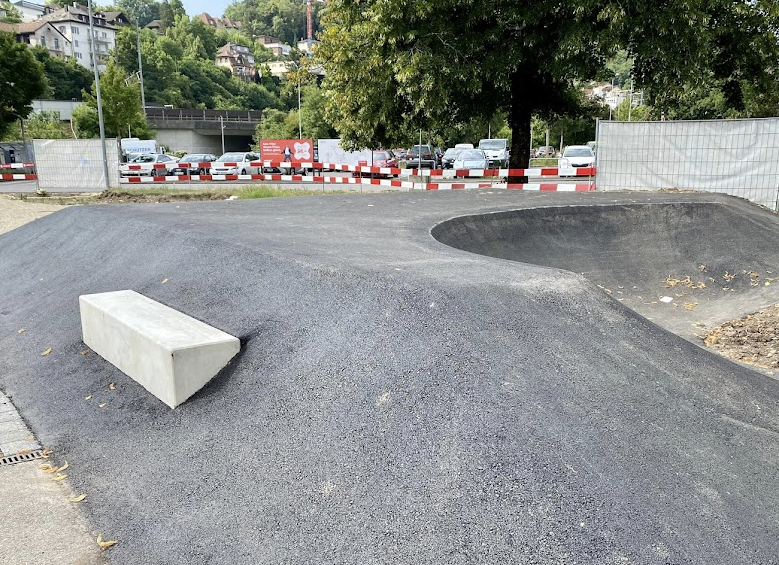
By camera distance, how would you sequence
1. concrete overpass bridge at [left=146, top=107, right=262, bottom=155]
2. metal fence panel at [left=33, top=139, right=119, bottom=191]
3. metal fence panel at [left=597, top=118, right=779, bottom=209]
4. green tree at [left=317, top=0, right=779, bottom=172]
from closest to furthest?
1. metal fence panel at [left=597, top=118, right=779, bottom=209]
2. green tree at [left=317, top=0, right=779, bottom=172]
3. metal fence panel at [left=33, top=139, right=119, bottom=191]
4. concrete overpass bridge at [left=146, top=107, right=262, bottom=155]

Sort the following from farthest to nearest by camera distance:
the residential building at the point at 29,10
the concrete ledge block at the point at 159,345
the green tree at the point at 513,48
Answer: the residential building at the point at 29,10 → the green tree at the point at 513,48 → the concrete ledge block at the point at 159,345

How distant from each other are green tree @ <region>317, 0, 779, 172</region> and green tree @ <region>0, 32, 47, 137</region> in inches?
1451

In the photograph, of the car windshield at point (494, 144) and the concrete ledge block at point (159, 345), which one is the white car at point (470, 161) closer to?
the car windshield at point (494, 144)

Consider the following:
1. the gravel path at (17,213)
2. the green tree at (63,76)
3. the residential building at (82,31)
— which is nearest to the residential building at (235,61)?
the residential building at (82,31)

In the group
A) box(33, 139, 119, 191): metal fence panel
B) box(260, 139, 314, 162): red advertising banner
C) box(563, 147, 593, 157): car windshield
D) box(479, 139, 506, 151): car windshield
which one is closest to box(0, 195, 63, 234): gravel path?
box(33, 139, 119, 191): metal fence panel

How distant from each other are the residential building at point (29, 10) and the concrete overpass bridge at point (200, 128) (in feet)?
318

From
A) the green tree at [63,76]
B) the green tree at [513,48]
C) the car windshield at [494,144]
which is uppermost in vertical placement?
the green tree at [63,76]

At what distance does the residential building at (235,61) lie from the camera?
181225 millimetres

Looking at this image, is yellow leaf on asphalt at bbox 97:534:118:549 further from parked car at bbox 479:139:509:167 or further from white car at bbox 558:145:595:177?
parked car at bbox 479:139:509:167

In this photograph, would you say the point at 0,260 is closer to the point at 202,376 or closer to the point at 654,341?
the point at 202,376

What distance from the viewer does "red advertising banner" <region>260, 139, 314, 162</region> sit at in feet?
122

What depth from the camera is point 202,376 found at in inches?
196

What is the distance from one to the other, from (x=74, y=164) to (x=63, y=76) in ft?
278

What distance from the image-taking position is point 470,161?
114ft
